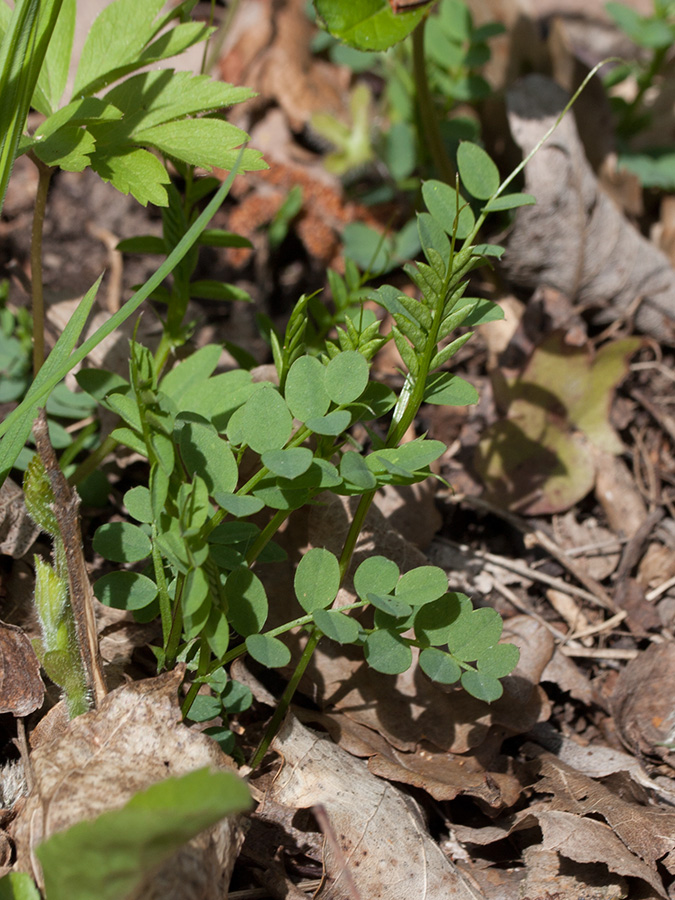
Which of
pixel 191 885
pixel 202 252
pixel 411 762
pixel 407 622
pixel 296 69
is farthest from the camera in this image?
pixel 296 69

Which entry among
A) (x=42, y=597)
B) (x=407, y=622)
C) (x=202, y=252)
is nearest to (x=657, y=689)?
(x=407, y=622)

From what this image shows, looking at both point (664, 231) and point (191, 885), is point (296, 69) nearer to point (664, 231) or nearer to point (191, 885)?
point (664, 231)

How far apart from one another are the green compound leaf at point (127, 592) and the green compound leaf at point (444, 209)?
38.6 inches

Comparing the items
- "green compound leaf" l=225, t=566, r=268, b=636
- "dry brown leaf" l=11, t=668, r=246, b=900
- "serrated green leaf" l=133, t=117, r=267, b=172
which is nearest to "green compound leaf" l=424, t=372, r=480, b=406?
"green compound leaf" l=225, t=566, r=268, b=636

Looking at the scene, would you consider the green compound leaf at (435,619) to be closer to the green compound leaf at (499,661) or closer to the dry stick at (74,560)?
the green compound leaf at (499,661)

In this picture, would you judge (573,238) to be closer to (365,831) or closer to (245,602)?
(245,602)

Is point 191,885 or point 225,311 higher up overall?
point 225,311

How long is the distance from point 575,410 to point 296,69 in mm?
2171

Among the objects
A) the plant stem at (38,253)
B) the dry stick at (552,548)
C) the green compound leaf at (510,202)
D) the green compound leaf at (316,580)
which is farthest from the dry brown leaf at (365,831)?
the green compound leaf at (510,202)

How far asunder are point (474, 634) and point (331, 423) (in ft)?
1.71

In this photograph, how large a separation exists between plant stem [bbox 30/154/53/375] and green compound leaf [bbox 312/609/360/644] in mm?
902

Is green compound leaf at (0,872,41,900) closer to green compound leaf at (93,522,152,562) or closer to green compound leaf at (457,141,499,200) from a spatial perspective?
green compound leaf at (93,522,152,562)

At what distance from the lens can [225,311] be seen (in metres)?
2.98

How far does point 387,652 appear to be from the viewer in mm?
1457
